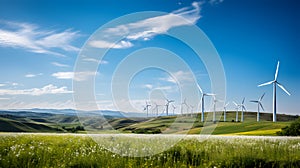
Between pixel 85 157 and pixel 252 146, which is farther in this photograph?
pixel 252 146

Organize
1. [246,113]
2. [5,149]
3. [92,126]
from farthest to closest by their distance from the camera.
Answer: [246,113] → [92,126] → [5,149]

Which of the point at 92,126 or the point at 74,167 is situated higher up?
the point at 92,126

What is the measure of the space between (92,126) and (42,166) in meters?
5.81

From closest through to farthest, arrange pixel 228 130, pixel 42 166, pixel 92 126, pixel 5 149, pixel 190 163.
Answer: pixel 42 166 < pixel 190 163 < pixel 5 149 < pixel 92 126 < pixel 228 130

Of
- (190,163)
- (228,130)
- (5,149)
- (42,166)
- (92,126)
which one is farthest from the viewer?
(228,130)

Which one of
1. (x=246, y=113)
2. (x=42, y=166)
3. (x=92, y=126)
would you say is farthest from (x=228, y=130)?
(x=246, y=113)

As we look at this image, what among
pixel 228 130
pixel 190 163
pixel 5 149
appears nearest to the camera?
pixel 190 163

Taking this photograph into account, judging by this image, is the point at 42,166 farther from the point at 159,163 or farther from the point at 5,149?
the point at 159,163

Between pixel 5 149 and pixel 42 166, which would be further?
pixel 5 149

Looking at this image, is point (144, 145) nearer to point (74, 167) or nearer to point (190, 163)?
point (190, 163)

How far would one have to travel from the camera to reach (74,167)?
11.8m

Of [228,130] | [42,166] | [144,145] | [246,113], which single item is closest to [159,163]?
[144,145]

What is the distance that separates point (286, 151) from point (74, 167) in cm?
A: 769

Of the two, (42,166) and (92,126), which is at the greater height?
(92,126)
